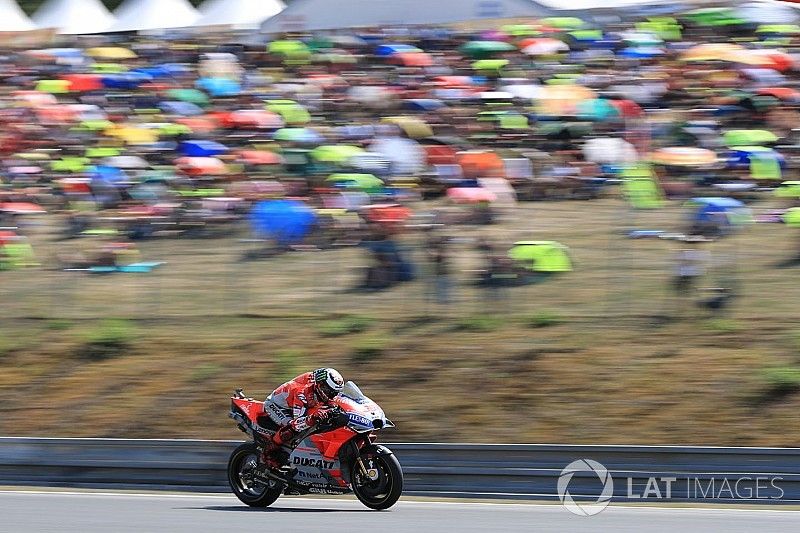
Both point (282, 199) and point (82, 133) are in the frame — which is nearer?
point (282, 199)

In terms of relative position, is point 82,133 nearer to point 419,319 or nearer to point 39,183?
point 39,183

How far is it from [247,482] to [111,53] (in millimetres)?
16632

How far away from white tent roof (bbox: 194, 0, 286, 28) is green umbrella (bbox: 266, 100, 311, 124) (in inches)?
180

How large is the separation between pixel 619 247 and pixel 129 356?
594cm

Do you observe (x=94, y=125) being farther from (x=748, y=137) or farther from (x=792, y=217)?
(x=792, y=217)

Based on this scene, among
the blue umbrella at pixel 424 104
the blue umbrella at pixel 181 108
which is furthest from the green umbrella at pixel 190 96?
the blue umbrella at pixel 424 104

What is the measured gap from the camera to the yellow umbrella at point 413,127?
61.5ft

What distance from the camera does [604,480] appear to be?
9.55 metres

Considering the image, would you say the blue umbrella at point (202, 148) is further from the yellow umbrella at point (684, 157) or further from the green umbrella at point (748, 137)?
the green umbrella at point (748, 137)

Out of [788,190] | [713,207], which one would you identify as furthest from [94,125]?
[788,190]

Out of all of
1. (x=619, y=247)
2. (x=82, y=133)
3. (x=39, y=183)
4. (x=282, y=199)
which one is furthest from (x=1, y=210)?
(x=619, y=247)

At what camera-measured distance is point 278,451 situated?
9219 millimetres

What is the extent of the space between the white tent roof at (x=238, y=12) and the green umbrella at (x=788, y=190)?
40.3 feet

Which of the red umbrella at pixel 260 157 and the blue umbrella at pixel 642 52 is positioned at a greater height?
the blue umbrella at pixel 642 52
